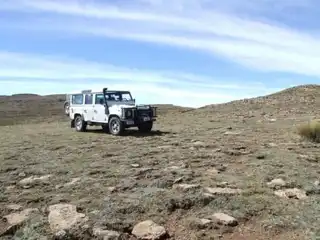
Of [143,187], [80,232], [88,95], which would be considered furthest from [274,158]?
[88,95]

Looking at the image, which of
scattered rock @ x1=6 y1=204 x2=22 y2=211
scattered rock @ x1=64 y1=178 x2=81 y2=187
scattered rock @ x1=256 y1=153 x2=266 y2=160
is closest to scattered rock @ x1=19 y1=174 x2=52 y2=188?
scattered rock @ x1=64 y1=178 x2=81 y2=187

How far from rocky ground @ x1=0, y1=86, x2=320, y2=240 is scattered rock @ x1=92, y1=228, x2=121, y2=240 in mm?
13

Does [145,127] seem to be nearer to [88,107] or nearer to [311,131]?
[88,107]

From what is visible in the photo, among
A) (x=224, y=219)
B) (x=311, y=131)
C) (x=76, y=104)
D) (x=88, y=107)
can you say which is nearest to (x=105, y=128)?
(x=88, y=107)

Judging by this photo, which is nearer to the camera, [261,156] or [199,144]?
[261,156]

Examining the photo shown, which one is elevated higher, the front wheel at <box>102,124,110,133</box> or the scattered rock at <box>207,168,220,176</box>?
the front wheel at <box>102,124,110,133</box>

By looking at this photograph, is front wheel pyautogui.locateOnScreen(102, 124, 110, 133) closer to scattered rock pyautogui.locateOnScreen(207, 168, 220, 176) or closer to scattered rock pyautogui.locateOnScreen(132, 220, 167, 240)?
scattered rock pyautogui.locateOnScreen(207, 168, 220, 176)

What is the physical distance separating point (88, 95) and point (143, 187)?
467 inches

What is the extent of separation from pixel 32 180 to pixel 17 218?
2.35 m

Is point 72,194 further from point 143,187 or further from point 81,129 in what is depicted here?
point 81,129

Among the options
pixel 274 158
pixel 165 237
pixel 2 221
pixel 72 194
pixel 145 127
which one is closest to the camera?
pixel 165 237

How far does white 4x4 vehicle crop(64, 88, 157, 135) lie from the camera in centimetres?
1891

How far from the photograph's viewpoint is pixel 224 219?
7398mm

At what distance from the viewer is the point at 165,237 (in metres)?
6.93
